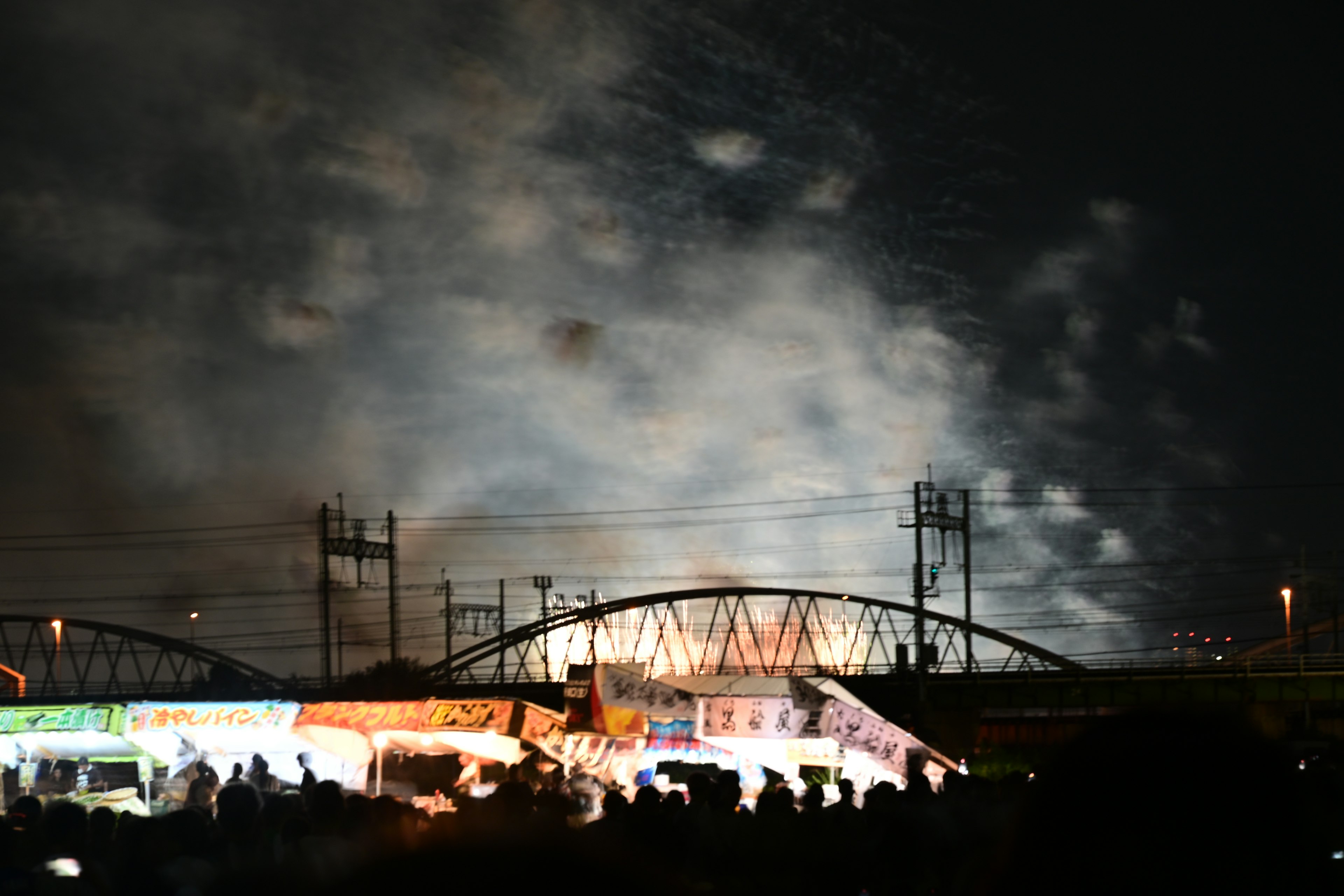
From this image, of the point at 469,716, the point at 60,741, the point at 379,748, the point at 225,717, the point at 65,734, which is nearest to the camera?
the point at 469,716

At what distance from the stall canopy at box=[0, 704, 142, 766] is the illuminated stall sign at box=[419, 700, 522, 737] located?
6.64m

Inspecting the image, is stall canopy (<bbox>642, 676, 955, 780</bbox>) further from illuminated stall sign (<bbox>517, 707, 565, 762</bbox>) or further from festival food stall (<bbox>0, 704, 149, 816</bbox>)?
festival food stall (<bbox>0, 704, 149, 816</bbox>)

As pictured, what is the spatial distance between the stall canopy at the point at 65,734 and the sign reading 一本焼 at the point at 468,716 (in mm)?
6635

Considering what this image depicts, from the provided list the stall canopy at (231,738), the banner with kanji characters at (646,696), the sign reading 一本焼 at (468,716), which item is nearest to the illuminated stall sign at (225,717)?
the stall canopy at (231,738)

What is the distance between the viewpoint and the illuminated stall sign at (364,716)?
26.2 metres

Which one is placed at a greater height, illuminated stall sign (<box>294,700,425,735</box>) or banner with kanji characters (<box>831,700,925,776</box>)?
illuminated stall sign (<box>294,700,425,735</box>)

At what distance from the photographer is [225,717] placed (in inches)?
1040

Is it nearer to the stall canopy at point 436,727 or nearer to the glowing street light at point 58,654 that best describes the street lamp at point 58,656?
the glowing street light at point 58,654

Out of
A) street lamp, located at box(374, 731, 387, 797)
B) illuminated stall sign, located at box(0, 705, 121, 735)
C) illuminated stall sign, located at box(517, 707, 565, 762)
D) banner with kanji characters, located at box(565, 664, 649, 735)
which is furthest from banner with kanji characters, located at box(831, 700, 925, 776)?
illuminated stall sign, located at box(0, 705, 121, 735)

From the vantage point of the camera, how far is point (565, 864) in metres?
1.43

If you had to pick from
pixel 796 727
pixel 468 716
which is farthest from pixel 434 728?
pixel 796 727

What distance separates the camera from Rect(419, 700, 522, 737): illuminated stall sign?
25.9 meters

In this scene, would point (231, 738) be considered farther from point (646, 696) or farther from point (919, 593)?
point (919, 593)

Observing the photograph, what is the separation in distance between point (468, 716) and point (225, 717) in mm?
5206
